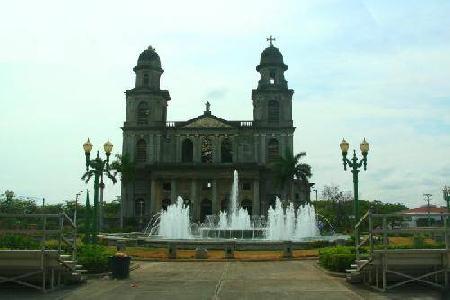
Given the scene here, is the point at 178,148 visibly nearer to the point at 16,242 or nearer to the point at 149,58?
the point at 149,58

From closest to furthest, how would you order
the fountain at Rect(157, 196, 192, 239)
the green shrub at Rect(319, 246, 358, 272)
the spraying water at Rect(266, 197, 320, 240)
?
the green shrub at Rect(319, 246, 358, 272) < the spraying water at Rect(266, 197, 320, 240) < the fountain at Rect(157, 196, 192, 239)

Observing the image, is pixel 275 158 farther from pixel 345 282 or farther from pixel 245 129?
pixel 345 282

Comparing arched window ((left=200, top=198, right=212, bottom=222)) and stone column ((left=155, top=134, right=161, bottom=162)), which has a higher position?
stone column ((left=155, top=134, right=161, bottom=162))

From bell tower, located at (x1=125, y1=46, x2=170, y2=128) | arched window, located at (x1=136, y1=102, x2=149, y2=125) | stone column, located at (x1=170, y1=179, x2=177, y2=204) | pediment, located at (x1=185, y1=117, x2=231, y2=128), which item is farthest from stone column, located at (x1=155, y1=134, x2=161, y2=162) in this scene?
stone column, located at (x1=170, y1=179, x2=177, y2=204)

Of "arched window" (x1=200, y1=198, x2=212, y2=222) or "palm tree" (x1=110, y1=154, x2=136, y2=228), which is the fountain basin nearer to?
"palm tree" (x1=110, y1=154, x2=136, y2=228)

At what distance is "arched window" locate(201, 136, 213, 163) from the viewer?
6962cm

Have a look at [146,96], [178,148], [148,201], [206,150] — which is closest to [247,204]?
[206,150]

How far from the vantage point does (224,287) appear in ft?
47.9

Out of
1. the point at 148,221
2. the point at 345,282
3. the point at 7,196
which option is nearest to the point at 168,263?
the point at 345,282

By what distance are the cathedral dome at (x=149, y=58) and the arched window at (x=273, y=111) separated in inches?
625

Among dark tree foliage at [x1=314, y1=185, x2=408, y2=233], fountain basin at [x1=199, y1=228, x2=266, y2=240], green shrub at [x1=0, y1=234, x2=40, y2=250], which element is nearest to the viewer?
green shrub at [x1=0, y1=234, x2=40, y2=250]

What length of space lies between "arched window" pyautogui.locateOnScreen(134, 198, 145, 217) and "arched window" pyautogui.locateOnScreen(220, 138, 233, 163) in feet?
37.8

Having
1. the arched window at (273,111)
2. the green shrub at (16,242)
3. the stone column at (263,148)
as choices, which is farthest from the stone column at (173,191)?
the green shrub at (16,242)

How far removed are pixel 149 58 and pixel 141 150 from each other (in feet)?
40.1
